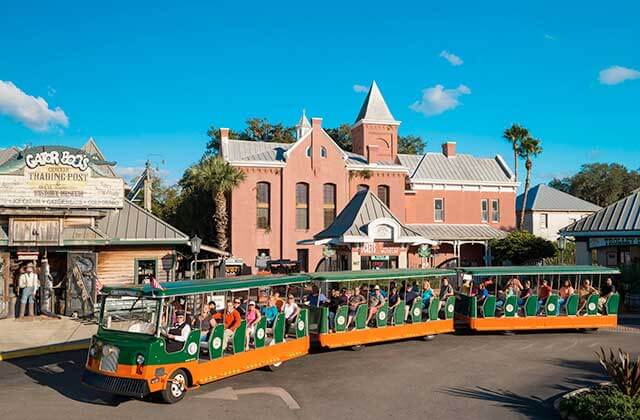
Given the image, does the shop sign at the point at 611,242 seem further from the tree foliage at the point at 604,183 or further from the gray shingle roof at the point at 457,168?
the tree foliage at the point at 604,183

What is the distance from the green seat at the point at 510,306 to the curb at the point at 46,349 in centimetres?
1208

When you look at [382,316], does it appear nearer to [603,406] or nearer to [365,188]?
[603,406]

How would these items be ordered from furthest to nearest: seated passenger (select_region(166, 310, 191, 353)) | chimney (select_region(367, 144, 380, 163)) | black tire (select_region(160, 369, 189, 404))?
chimney (select_region(367, 144, 380, 163))
seated passenger (select_region(166, 310, 191, 353))
black tire (select_region(160, 369, 189, 404))

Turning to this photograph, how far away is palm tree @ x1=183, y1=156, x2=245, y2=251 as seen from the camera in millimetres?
37844

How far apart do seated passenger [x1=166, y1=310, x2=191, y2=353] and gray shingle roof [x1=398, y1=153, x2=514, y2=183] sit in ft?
112

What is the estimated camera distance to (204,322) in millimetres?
12008

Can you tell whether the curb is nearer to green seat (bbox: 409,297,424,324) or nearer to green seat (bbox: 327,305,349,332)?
green seat (bbox: 327,305,349,332)

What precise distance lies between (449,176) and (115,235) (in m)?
29.3

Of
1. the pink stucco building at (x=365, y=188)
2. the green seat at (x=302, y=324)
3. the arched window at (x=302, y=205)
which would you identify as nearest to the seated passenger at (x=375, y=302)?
the green seat at (x=302, y=324)

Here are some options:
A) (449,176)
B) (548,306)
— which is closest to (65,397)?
(548,306)

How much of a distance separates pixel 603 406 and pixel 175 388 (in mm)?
7126

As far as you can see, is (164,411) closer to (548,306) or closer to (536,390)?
(536,390)

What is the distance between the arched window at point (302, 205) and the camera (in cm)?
4194

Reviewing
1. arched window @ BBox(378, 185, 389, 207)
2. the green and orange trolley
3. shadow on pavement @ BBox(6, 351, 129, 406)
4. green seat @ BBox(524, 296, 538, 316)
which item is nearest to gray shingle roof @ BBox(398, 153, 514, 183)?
arched window @ BBox(378, 185, 389, 207)
